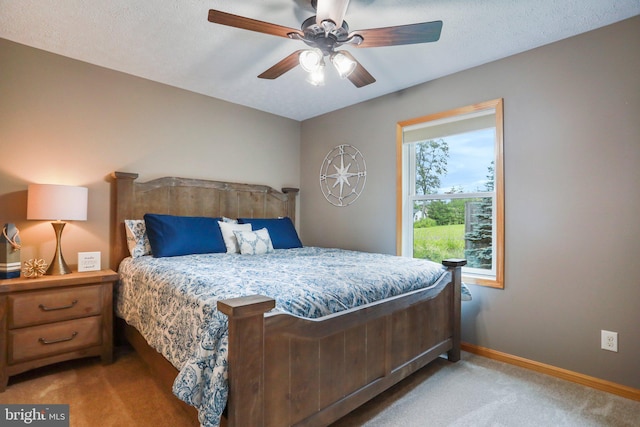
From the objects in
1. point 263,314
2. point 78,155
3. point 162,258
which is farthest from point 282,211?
point 263,314

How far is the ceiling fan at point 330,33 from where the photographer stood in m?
1.69

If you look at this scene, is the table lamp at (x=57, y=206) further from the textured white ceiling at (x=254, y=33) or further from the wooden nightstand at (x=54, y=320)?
the textured white ceiling at (x=254, y=33)

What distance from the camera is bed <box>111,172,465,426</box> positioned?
124 centimetres

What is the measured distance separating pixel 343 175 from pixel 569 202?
218 cm

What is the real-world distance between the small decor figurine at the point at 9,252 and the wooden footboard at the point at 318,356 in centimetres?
202

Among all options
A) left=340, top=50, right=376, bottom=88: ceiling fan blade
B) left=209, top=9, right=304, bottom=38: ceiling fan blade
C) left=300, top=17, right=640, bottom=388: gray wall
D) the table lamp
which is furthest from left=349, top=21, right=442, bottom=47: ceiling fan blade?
the table lamp

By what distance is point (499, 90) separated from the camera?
106 inches

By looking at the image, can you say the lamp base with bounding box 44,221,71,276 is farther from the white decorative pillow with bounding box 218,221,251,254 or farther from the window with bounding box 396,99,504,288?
the window with bounding box 396,99,504,288

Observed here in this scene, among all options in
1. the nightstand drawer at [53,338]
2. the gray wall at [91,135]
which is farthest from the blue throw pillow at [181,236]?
the nightstand drawer at [53,338]

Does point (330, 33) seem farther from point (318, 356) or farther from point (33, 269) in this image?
point (33, 269)

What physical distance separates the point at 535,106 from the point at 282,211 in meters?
A: 2.80

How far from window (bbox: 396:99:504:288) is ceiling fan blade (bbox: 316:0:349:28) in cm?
163

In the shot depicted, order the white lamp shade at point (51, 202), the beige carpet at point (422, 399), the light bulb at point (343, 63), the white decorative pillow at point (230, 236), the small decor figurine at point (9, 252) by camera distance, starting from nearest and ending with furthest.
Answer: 1. the beige carpet at point (422, 399)
2. the light bulb at point (343, 63)
3. the small decor figurine at point (9, 252)
4. the white lamp shade at point (51, 202)
5. the white decorative pillow at point (230, 236)

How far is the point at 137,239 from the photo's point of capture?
2822mm
